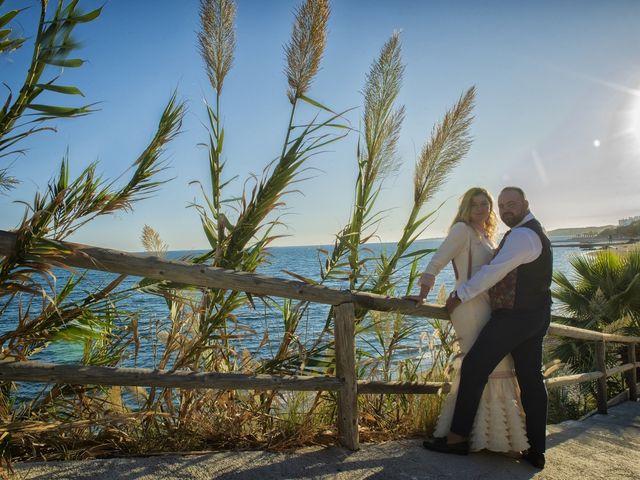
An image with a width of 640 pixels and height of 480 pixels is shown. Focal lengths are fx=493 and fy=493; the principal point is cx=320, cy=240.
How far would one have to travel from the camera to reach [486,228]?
324 centimetres

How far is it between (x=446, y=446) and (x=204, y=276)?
1766 mm

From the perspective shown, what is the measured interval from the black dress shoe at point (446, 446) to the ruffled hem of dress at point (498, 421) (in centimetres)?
5

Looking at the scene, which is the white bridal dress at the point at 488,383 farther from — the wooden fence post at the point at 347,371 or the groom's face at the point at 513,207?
the wooden fence post at the point at 347,371

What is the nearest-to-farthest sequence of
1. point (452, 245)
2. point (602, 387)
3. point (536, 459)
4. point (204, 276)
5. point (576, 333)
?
1. point (204, 276)
2. point (536, 459)
3. point (452, 245)
4. point (576, 333)
5. point (602, 387)

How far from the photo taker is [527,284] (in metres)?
2.94

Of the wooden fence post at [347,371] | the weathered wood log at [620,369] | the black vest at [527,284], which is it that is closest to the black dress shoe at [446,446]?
the wooden fence post at [347,371]

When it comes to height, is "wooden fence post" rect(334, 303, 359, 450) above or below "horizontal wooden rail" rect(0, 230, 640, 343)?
below

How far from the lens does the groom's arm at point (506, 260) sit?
9.29ft

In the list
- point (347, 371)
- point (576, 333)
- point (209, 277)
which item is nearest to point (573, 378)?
point (576, 333)

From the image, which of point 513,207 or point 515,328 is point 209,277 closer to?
point 515,328

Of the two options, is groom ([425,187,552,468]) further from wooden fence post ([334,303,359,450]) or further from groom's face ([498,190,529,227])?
wooden fence post ([334,303,359,450])

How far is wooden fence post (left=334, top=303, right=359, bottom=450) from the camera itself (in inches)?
111

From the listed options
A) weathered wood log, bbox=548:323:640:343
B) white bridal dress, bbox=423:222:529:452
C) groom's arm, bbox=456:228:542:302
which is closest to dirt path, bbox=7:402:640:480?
white bridal dress, bbox=423:222:529:452

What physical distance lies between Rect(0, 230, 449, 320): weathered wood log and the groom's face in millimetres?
782
